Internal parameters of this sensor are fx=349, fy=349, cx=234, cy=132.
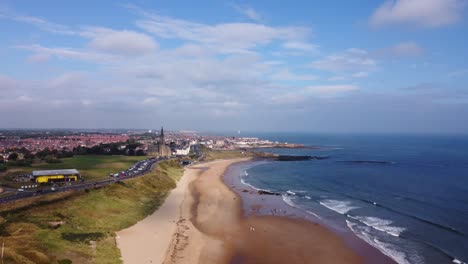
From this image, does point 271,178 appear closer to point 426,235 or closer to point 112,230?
point 426,235

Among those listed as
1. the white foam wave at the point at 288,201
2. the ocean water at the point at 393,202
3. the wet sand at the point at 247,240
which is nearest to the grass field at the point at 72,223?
the wet sand at the point at 247,240

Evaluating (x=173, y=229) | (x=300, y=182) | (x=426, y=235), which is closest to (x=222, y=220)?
(x=173, y=229)

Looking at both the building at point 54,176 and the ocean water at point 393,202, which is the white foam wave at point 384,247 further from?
the building at point 54,176

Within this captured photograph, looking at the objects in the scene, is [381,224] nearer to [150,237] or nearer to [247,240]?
[247,240]

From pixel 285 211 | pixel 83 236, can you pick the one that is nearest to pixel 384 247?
pixel 285 211

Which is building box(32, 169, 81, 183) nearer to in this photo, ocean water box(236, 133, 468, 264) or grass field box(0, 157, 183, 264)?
grass field box(0, 157, 183, 264)

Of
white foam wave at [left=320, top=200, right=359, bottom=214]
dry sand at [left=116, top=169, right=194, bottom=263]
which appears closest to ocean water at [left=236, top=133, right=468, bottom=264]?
white foam wave at [left=320, top=200, right=359, bottom=214]
